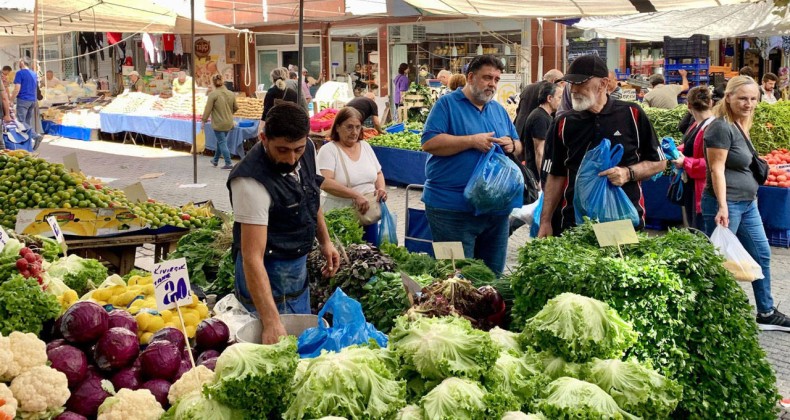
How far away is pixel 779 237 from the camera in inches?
362

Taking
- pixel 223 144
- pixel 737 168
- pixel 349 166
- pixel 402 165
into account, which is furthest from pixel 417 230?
pixel 223 144

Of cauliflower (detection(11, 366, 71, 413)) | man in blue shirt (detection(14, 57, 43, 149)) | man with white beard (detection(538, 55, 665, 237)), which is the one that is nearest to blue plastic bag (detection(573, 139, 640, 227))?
man with white beard (detection(538, 55, 665, 237))

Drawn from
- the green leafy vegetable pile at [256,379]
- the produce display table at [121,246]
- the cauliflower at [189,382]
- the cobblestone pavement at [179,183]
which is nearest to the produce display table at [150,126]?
the cobblestone pavement at [179,183]

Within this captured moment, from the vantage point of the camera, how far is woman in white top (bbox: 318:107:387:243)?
6.48m

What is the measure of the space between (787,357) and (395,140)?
8650mm

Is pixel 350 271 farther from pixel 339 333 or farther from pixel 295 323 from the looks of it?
pixel 339 333

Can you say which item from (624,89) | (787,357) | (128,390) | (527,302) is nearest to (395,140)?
(624,89)

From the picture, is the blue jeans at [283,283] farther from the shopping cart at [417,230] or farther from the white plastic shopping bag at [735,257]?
the white plastic shopping bag at [735,257]

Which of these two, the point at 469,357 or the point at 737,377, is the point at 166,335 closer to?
the point at 469,357

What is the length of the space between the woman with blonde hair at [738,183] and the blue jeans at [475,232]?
1.57 meters

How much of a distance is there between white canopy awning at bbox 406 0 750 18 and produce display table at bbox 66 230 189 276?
548 cm

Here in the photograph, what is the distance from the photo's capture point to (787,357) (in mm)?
5883

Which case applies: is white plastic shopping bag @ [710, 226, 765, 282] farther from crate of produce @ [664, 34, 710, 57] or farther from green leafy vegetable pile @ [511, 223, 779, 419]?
crate of produce @ [664, 34, 710, 57]

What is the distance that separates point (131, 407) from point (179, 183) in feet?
38.9
